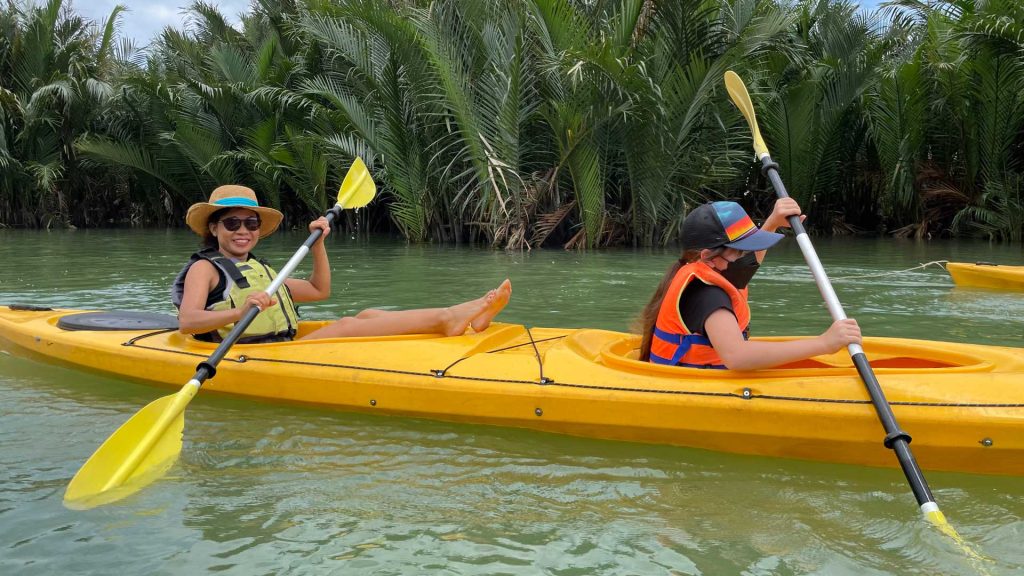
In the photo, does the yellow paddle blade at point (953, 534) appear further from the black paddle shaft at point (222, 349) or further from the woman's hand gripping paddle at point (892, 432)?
the black paddle shaft at point (222, 349)

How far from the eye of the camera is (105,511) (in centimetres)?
266

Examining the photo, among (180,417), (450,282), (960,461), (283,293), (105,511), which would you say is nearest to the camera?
(105,511)

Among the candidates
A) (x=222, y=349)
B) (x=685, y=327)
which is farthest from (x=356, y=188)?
(x=685, y=327)

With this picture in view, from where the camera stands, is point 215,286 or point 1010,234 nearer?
point 215,286

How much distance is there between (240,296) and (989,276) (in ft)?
21.0

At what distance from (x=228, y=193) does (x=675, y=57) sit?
7823mm

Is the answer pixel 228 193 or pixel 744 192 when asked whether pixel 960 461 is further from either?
pixel 744 192

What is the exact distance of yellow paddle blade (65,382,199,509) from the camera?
109 inches

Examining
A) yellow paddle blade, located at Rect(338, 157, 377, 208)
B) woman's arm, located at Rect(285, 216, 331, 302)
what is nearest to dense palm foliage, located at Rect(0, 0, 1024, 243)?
yellow paddle blade, located at Rect(338, 157, 377, 208)

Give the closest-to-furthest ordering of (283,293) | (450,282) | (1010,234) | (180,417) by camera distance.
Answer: (180,417) < (283,293) < (450,282) < (1010,234)

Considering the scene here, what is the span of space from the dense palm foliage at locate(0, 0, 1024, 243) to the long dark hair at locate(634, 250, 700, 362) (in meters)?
6.93

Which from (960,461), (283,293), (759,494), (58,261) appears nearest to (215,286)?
(283,293)

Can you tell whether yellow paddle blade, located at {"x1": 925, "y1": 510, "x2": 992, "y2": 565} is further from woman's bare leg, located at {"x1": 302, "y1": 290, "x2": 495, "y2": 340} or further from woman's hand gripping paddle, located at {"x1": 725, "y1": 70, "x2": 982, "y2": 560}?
woman's bare leg, located at {"x1": 302, "y1": 290, "x2": 495, "y2": 340}

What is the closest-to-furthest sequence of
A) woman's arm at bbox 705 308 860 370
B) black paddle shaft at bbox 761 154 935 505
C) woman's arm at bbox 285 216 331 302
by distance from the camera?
black paddle shaft at bbox 761 154 935 505
woman's arm at bbox 705 308 860 370
woman's arm at bbox 285 216 331 302
